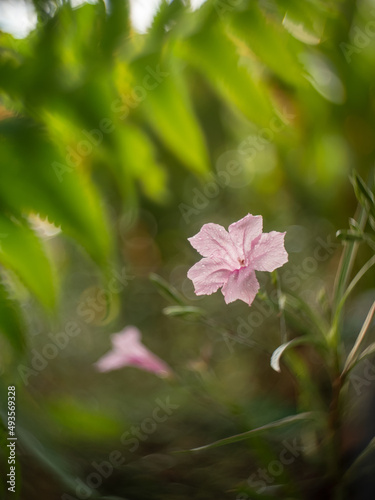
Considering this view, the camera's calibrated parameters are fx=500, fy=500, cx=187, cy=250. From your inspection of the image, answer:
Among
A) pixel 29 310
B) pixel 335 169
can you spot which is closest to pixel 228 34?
pixel 335 169

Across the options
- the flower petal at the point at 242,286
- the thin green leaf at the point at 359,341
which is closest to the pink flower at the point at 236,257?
the flower petal at the point at 242,286

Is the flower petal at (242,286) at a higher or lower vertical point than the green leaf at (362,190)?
lower

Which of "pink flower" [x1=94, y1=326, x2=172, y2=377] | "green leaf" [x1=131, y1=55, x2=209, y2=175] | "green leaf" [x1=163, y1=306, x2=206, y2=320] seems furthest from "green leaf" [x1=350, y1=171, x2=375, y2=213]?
"pink flower" [x1=94, y1=326, x2=172, y2=377]

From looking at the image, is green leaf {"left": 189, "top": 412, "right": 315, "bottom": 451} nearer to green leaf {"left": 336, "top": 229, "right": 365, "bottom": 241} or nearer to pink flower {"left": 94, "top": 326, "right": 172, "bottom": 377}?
green leaf {"left": 336, "top": 229, "right": 365, "bottom": 241}

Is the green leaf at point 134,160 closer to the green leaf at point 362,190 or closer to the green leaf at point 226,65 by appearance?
the green leaf at point 226,65

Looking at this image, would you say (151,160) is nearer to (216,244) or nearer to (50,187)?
(50,187)

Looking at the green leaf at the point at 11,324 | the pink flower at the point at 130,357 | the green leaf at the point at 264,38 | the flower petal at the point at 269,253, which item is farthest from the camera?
the pink flower at the point at 130,357

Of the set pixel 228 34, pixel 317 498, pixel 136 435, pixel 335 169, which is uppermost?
pixel 228 34

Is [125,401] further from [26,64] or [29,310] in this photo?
[26,64]
